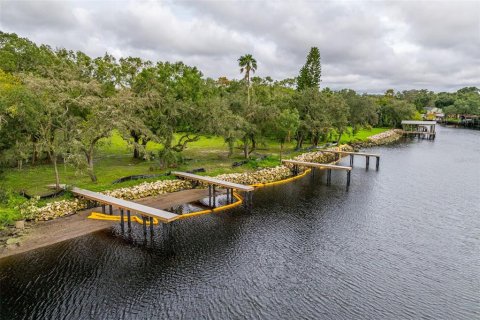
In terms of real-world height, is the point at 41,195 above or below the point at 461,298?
above

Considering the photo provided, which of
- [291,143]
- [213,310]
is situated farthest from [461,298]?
[291,143]

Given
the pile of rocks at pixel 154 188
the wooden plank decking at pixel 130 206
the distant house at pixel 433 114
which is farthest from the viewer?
the distant house at pixel 433 114

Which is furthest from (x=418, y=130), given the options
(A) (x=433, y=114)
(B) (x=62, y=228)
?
(B) (x=62, y=228)

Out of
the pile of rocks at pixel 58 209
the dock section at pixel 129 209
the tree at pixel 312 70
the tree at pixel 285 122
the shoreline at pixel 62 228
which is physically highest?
the tree at pixel 312 70

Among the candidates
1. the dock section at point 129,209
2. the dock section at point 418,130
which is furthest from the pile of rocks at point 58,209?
the dock section at point 418,130

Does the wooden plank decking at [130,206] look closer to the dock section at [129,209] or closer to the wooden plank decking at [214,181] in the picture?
the dock section at [129,209]

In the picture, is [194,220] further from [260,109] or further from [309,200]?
[260,109]

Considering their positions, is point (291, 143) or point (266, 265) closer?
point (266, 265)

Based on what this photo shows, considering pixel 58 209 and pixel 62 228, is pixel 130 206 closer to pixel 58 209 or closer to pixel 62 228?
pixel 62 228
